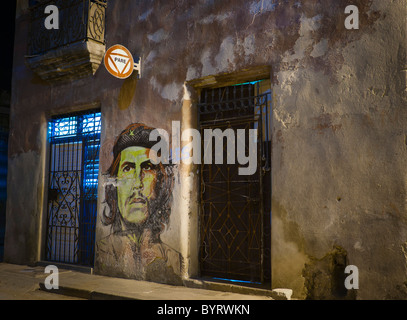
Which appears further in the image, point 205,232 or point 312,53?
point 205,232

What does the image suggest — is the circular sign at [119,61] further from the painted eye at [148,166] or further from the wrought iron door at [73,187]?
the painted eye at [148,166]

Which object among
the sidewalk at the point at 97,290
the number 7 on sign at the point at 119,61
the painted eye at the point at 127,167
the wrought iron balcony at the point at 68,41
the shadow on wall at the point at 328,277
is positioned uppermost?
the wrought iron balcony at the point at 68,41

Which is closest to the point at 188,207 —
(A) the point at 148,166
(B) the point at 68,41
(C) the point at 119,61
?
(A) the point at 148,166

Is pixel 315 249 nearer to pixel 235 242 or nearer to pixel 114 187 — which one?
pixel 235 242

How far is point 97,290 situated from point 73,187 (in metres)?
2.67

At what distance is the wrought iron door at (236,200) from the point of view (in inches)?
218

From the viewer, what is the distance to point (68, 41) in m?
7.44

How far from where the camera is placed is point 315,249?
477 centimetres

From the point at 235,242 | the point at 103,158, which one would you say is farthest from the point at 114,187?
the point at 235,242

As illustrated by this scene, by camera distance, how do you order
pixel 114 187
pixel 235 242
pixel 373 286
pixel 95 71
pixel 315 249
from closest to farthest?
pixel 373 286
pixel 315 249
pixel 235 242
pixel 114 187
pixel 95 71

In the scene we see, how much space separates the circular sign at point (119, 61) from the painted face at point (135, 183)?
1.23m

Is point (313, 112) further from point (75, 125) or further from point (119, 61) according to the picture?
point (75, 125)

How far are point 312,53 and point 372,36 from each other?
0.71 m

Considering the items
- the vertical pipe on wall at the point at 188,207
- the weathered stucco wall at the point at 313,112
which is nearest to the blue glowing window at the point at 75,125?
the weathered stucco wall at the point at 313,112
